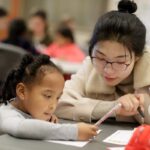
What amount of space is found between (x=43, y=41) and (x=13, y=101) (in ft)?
13.6

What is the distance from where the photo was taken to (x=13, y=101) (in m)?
1.49

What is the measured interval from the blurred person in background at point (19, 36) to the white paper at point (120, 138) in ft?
9.11

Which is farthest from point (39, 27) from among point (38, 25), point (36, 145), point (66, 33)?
point (36, 145)

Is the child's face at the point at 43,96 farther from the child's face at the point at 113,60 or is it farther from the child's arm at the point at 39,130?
the child's face at the point at 113,60

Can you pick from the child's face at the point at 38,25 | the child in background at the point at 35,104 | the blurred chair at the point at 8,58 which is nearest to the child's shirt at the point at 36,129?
the child in background at the point at 35,104

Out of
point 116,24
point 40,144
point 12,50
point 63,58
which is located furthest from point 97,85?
point 63,58

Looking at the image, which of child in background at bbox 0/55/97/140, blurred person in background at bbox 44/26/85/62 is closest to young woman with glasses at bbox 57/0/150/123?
child in background at bbox 0/55/97/140

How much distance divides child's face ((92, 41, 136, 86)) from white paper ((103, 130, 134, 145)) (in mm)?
211

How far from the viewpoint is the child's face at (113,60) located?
1562mm

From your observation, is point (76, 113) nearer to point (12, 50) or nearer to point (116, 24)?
point (116, 24)

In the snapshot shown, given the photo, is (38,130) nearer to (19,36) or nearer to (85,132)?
(85,132)

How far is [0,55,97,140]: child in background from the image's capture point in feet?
4.30

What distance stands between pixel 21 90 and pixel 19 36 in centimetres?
301

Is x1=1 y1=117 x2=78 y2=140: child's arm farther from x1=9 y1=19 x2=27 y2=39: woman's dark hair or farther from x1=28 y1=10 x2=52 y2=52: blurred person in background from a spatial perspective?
x1=28 y1=10 x2=52 y2=52: blurred person in background
